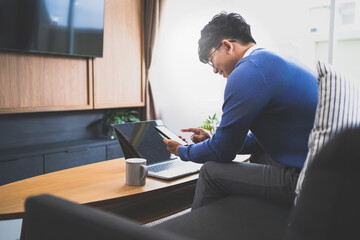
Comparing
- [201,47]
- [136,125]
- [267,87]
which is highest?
[201,47]

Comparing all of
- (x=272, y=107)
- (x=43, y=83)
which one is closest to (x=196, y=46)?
(x=43, y=83)

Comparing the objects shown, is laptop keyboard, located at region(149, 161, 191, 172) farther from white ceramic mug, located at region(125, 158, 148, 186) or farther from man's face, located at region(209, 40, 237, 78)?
man's face, located at region(209, 40, 237, 78)

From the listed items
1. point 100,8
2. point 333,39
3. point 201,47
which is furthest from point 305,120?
point 100,8

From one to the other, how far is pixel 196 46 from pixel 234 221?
9.88 feet

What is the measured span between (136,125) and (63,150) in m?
1.51

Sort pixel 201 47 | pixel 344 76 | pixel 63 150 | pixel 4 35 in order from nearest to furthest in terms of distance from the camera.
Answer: pixel 344 76 → pixel 201 47 → pixel 4 35 → pixel 63 150

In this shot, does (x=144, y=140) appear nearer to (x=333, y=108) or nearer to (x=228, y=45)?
(x=228, y=45)

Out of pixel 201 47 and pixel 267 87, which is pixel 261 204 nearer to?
pixel 267 87

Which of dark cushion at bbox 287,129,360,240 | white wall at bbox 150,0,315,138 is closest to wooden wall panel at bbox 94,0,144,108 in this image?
white wall at bbox 150,0,315,138

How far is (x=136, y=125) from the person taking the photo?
5.62 ft

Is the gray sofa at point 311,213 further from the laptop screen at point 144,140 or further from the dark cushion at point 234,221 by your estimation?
the laptop screen at point 144,140

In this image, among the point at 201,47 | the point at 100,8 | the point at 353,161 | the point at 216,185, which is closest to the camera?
the point at 353,161

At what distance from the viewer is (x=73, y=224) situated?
0.52m

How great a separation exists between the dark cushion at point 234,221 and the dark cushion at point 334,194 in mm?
348
